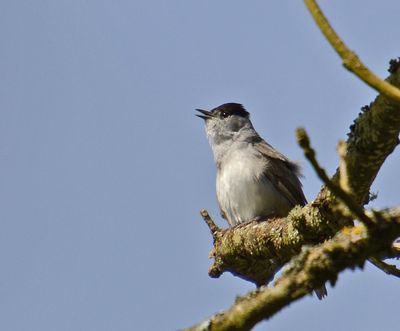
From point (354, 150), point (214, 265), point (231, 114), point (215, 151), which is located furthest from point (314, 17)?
point (231, 114)

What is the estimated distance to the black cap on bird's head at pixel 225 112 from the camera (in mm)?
12719

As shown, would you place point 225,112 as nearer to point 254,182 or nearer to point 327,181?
point 254,182

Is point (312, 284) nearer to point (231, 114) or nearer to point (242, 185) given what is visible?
point (242, 185)

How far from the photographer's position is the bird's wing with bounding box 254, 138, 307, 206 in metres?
10.2

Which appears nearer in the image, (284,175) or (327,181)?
(327,181)

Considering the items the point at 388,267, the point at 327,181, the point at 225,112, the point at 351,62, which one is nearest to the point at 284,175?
the point at 225,112

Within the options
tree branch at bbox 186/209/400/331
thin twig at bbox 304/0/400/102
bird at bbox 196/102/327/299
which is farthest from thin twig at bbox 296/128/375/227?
bird at bbox 196/102/327/299

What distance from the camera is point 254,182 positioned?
33.2ft

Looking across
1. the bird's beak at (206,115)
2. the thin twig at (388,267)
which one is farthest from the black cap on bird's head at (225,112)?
the thin twig at (388,267)

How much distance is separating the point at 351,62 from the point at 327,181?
568 millimetres

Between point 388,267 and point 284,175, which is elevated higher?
point 284,175

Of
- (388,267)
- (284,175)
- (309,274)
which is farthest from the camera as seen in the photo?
(284,175)

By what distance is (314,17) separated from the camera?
9.40 feet

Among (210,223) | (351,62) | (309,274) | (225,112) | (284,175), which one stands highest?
(225,112)
